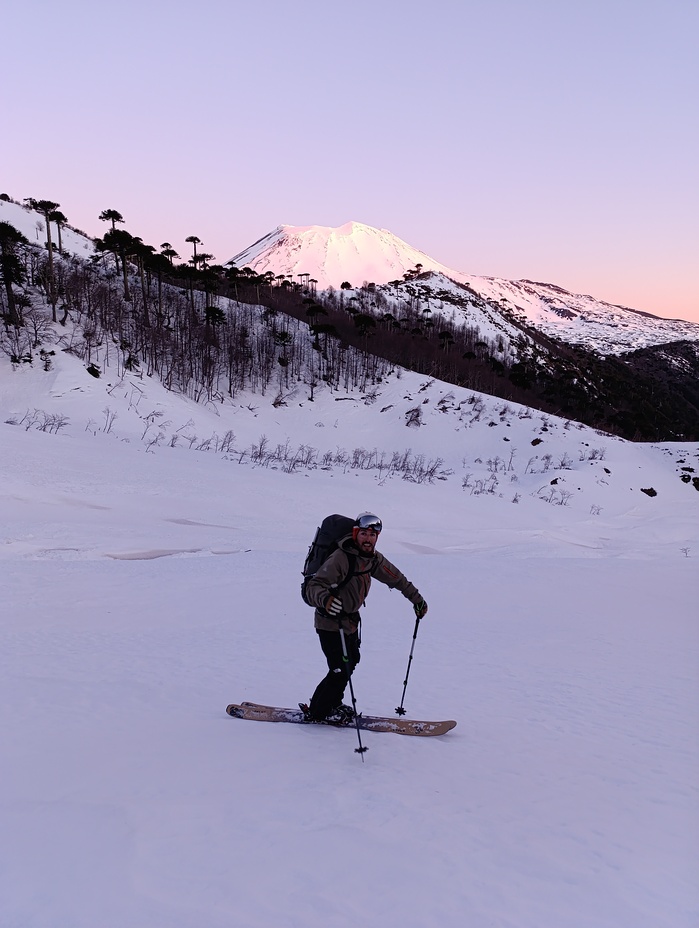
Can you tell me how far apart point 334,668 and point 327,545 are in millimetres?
1100

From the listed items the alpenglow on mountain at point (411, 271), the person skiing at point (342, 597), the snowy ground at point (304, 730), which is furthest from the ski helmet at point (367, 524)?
the alpenglow on mountain at point (411, 271)

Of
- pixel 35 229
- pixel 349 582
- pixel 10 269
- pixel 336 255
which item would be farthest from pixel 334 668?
pixel 336 255

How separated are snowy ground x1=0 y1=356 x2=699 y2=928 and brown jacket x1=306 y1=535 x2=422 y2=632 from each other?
36.8 inches

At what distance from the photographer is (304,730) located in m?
4.47

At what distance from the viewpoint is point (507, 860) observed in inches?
110

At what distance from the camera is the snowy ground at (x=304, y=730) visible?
2.45 metres

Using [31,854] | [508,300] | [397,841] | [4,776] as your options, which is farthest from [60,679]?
[508,300]

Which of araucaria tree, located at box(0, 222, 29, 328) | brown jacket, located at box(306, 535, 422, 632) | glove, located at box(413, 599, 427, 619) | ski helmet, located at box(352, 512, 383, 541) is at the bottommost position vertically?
glove, located at box(413, 599, 427, 619)

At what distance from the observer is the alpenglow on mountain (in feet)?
384

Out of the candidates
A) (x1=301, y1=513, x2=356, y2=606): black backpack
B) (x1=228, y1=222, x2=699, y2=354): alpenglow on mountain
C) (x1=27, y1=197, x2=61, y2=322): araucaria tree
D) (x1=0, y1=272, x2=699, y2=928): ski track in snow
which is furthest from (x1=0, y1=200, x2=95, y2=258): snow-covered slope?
(x1=228, y1=222, x2=699, y2=354): alpenglow on mountain

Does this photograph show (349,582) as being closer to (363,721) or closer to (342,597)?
(342,597)

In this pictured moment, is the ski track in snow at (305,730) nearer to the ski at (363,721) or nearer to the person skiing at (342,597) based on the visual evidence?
the ski at (363,721)

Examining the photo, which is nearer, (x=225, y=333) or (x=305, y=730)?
(x=305, y=730)

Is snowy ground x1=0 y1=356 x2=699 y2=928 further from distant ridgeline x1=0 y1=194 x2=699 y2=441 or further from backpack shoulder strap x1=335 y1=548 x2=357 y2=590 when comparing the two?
distant ridgeline x1=0 y1=194 x2=699 y2=441
